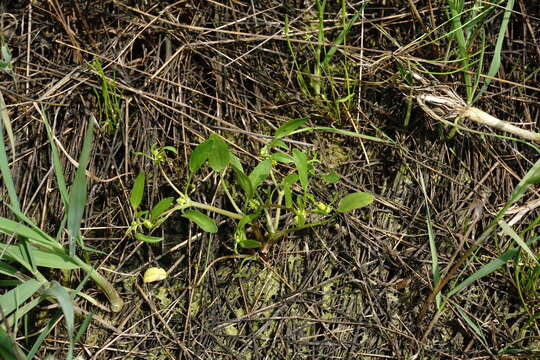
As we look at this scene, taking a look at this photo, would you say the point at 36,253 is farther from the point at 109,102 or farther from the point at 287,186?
the point at 287,186

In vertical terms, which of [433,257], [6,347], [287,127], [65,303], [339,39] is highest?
[339,39]

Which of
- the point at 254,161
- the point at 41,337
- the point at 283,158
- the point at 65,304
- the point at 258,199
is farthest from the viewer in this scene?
the point at 254,161

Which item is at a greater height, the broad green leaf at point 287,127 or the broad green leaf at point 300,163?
the broad green leaf at point 287,127

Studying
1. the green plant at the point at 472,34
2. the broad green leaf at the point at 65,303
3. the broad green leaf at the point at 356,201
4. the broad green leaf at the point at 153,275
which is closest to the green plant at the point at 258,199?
the broad green leaf at the point at 356,201

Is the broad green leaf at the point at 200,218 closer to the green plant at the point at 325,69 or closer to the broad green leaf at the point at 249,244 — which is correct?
the broad green leaf at the point at 249,244

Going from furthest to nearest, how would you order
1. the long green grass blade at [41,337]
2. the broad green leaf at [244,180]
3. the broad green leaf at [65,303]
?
the broad green leaf at [244,180], the long green grass blade at [41,337], the broad green leaf at [65,303]

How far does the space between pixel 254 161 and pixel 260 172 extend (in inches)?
9.1

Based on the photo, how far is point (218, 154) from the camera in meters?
1.29

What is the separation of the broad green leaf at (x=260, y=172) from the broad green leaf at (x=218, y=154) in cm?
8

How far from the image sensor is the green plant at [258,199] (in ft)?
4.34

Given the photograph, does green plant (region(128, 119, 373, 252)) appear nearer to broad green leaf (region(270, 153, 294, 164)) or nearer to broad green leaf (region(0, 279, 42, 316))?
broad green leaf (region(270, 153, 294, 164))

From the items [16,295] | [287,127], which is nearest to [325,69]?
[287,127]

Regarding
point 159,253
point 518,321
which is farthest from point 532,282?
point 159,253

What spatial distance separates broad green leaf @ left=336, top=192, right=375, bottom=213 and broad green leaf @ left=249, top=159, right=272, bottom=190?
214 mm
